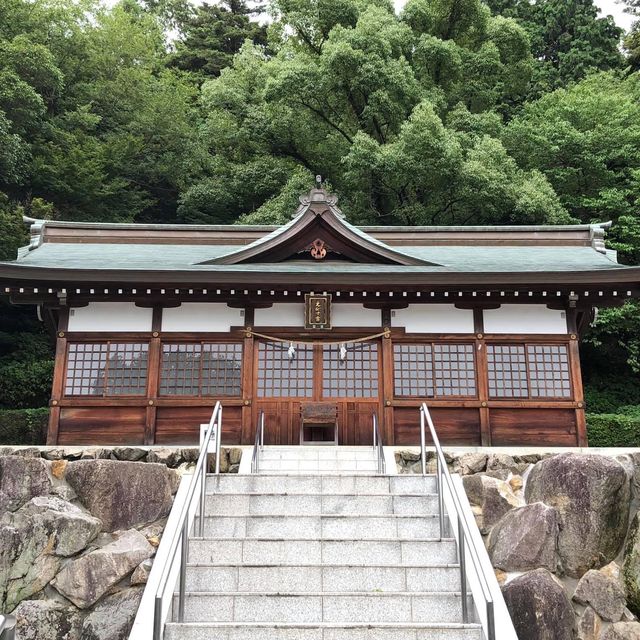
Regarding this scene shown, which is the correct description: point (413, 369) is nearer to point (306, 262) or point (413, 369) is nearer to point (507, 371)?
point (507, 371)

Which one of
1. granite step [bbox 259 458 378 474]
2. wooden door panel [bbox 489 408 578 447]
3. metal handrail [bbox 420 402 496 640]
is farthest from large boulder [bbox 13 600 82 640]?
wooden door panel [bbox 489 408 578 447]

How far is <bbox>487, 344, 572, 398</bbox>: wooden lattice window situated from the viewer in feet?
39.0

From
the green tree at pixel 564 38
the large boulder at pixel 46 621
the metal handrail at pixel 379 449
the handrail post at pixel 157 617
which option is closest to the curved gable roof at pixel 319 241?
the metal handrail at pixel 379 449

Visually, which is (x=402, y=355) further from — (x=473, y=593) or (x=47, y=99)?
(x=47, y=99)

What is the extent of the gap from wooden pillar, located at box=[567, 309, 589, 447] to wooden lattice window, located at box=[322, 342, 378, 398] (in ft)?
12.0

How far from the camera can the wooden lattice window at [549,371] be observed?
11.9m

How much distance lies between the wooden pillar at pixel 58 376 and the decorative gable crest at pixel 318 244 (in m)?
3.04

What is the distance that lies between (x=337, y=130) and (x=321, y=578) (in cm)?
2202

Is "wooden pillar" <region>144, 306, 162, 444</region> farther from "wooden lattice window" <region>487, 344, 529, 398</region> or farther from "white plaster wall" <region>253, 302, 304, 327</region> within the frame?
"wooden lattice window" <region>487, 344, 529, 398</region>

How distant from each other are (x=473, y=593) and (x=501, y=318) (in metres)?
6.83

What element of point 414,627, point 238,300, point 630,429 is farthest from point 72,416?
point 630,429

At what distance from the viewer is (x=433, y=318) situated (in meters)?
12.2

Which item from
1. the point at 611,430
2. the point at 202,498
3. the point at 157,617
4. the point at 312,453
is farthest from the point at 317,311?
the point at 611,430

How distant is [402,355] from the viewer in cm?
1209
